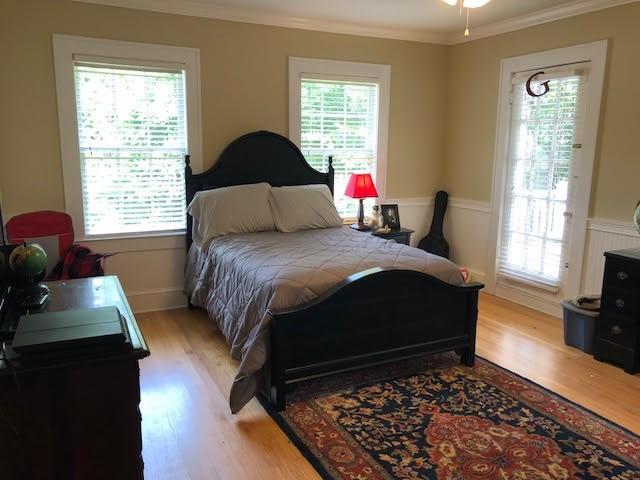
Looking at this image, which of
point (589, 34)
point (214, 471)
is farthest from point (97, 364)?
point (589, 34)

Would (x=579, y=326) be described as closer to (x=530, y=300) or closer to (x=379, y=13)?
(x=530, y=300)

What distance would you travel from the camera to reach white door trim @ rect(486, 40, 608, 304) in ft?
12.8

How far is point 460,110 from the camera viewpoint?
17.4ft

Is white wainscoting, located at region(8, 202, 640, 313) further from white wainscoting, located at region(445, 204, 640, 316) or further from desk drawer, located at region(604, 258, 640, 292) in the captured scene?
Answer: desk drawer, located at region(604, 258, 640, 292)

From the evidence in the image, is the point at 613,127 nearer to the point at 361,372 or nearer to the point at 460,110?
the point at 460,110

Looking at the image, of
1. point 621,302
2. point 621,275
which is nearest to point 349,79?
point 621,275

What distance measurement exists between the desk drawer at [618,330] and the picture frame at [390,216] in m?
2.07

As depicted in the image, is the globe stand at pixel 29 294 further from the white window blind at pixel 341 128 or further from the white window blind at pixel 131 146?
the white window blind at pixel 341 128

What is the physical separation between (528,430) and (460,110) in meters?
3.62

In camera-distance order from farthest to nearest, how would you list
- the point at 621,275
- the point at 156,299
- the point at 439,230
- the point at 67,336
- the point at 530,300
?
the point at 439,230 < the point at 530,300 < the point at 156,299 < the point at 621,275 < the point at 67,336

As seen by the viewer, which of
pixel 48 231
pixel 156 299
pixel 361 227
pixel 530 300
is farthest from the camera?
pixel 361 227

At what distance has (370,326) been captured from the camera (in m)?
2.96

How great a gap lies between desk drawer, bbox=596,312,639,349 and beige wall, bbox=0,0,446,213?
2474 mm

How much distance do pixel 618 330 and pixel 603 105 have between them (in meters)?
1.72
